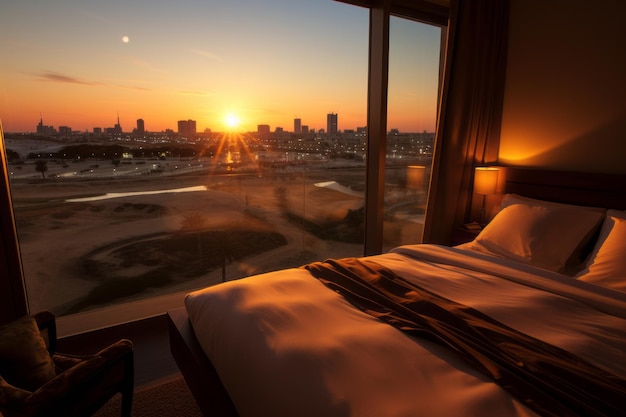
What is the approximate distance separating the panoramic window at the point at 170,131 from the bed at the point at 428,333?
Answer: 1.38 m

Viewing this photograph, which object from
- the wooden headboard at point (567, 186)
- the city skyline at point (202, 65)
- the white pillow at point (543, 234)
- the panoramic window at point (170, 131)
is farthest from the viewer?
A: the panoramic window at point (170, 131)

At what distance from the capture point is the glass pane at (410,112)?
10.6 ft

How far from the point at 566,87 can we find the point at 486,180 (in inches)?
36.5

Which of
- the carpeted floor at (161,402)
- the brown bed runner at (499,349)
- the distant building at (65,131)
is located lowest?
the carpeted floor at (161,402)

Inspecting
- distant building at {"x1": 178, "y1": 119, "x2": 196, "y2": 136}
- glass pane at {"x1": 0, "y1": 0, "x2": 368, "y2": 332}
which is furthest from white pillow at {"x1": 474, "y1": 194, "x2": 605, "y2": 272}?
distant building at {"x1": 178, "y1": 119, "x2": 196, "y2": 136}

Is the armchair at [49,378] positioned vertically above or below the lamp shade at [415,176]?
below

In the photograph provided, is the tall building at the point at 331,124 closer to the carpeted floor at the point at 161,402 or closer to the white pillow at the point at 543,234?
the white pillow at the point at 543,234

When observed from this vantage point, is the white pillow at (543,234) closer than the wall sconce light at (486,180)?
Yes

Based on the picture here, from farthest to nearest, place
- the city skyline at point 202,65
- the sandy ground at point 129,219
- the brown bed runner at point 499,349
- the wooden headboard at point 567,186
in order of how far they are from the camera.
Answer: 1. the sandy ground at point 129,219
2. the city skyline at point 202,65
3. the wooden headboard at point 567,186
4. the brown bed runner at point 499,349

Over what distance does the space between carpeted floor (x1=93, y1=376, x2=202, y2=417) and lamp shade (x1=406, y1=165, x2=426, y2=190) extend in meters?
2.99

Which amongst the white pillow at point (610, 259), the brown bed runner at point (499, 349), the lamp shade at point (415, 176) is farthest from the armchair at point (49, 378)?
the lamp shade at point (415, 176)

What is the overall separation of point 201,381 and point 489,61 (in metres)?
A: 3.42

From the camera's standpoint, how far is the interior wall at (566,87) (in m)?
2.49

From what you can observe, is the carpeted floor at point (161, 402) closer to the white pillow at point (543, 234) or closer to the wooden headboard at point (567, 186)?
the white pillow at point (543, 234)
